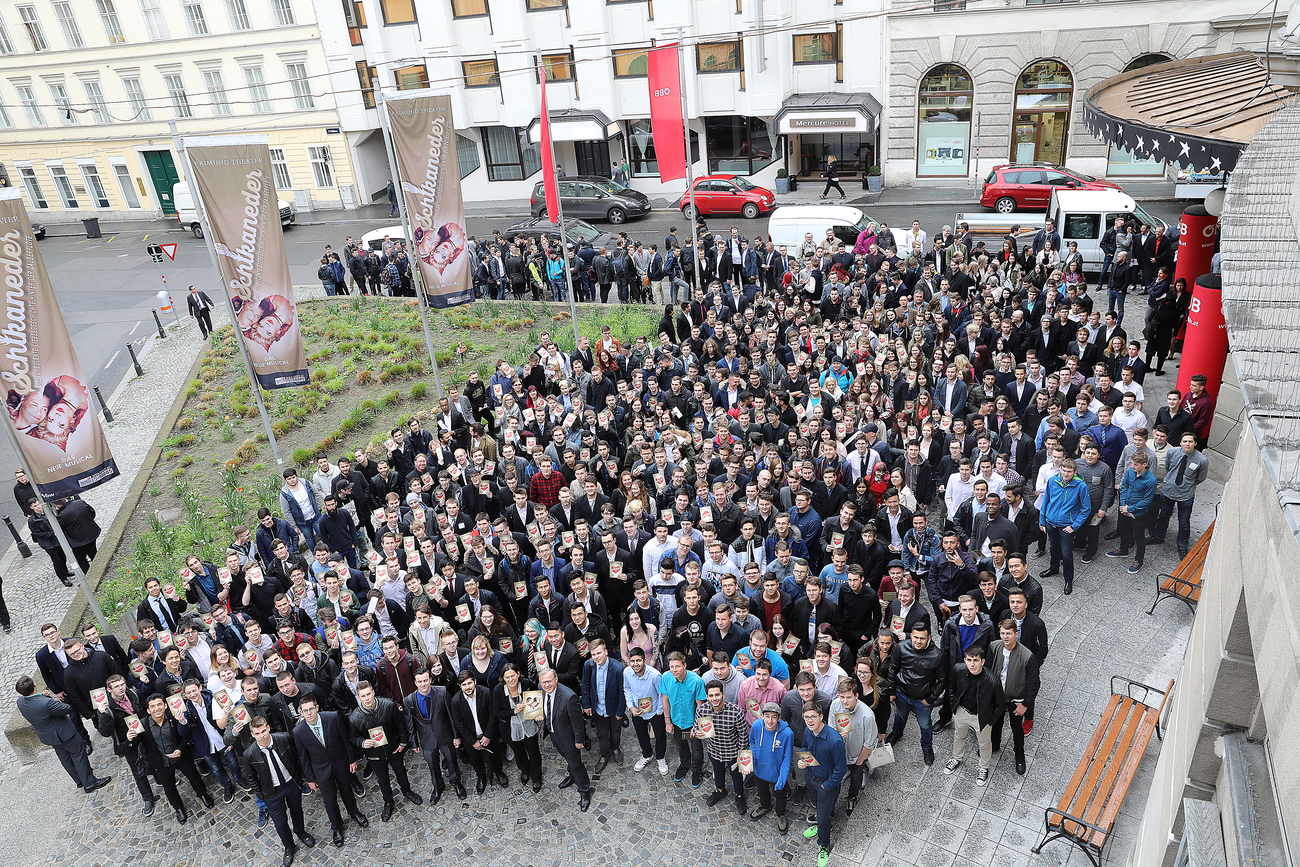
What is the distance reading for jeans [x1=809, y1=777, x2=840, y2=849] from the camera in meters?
7.30

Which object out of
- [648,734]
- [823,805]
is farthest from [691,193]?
[823,805]

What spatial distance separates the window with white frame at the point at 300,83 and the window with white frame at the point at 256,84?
1270mm

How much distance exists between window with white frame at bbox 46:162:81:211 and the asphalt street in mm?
4087

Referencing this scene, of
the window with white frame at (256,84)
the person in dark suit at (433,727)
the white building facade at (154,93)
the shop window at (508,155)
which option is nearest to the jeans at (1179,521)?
the person in dark suit at (433,727)

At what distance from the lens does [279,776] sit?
7.95m

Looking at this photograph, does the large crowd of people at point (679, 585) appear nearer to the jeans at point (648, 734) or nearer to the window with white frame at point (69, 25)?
the jeans at point (648, 734)

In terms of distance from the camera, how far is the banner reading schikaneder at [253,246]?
38.0 feet

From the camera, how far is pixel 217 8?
37094mm

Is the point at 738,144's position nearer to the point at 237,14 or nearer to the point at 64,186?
the point at 237,14

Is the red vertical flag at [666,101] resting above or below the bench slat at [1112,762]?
above

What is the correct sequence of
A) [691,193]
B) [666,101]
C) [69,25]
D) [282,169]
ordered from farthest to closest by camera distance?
1. [282,169]
2. [69,25]
3. [691,193]
4. [666,101]

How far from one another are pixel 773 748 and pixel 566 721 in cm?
197

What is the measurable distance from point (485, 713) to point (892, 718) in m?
3.96

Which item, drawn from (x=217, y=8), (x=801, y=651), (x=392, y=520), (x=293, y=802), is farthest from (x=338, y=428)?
(x=217, y=8)
